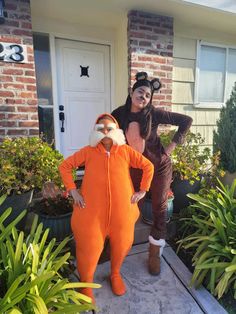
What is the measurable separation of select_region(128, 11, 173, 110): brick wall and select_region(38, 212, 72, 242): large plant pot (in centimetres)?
206

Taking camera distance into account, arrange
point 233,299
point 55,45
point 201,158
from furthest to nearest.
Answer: point 55,45
point 201,158
point 233,299

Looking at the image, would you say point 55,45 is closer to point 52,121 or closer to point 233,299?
point 52,121

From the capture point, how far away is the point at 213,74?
402 centimetres

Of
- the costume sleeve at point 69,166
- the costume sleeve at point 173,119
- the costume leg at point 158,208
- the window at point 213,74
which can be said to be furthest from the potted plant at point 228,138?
the costume sleeve at point 69,166

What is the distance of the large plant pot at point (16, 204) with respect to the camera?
6.76 ft

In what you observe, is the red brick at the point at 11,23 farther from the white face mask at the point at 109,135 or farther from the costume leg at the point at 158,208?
the costume leg at the point at 158,208

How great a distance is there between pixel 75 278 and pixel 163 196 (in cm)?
95

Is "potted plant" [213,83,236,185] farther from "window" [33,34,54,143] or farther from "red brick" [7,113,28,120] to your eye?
"red brick" [7,113,28,120]

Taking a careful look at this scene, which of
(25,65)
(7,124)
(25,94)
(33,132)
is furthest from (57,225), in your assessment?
(25,65)

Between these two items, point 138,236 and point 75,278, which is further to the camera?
point 138,236

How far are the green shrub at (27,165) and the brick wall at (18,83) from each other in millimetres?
654

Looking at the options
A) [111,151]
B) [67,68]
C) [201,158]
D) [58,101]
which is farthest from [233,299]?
[67,68]

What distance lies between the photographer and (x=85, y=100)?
3.70 metres

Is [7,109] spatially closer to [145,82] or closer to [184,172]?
[145,82]
